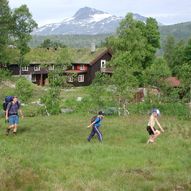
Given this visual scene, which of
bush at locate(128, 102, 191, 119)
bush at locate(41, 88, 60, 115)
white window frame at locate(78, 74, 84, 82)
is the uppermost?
white window frame at locate(78, 74, 84, 82)

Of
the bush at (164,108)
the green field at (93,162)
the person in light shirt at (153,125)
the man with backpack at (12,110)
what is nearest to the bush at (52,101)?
the bush at (164,108)

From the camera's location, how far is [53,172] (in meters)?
14.1

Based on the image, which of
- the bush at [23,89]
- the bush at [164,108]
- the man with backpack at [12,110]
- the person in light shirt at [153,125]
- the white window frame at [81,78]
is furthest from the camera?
the white window frame at [81,78]

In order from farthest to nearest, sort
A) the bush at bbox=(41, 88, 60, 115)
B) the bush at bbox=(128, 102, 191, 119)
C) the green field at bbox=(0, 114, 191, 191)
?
the bush at bbox=(128, 102, 191, 119), the bush at bbox=(41, 88, 60, 115), the green field at bbox=(0, 114, 191, 191)

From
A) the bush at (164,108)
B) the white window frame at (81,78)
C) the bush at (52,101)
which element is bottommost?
the bush at (164,108)

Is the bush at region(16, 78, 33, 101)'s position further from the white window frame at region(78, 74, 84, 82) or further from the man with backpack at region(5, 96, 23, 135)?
the white window frame at region(78, 74, 84, 82)

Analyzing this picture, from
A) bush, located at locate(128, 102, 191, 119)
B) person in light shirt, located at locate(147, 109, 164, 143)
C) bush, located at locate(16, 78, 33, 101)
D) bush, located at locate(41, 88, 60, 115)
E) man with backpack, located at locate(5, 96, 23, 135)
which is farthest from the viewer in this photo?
bush, located at locate(16, 78, 33, 101)

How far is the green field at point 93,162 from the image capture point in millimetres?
12430

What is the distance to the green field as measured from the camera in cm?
A: 1243

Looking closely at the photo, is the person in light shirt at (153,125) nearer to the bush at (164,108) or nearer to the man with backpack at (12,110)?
the man with backpack at (12,110)

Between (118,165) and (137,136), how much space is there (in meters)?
7.11

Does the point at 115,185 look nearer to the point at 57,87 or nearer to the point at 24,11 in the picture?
the point at 57,87

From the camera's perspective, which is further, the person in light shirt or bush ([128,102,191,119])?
bush ([128,102,191,119])

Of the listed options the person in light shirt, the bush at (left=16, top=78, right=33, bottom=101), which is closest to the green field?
the person in light shirt
